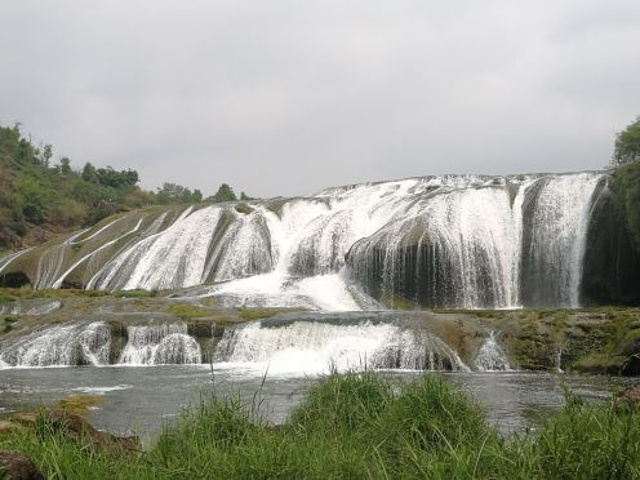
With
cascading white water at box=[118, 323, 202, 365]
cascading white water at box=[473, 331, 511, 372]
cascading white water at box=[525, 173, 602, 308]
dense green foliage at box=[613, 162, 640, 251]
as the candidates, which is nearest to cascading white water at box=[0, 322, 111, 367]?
cascading white water at box=[118, 323, 202, 365]

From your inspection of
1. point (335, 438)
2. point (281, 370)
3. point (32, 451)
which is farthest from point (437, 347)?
point (32, 451)

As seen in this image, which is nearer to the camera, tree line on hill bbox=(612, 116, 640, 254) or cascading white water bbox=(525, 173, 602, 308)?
tree line on hill bbox=(612, 116, 640, 254)

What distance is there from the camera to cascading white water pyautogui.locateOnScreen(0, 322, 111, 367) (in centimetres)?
2258

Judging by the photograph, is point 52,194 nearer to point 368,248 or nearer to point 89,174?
point 89,174

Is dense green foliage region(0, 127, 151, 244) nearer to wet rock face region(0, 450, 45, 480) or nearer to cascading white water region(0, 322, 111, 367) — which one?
cascading white water region(0, 322, 111, 367)

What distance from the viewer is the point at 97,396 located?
14164mm

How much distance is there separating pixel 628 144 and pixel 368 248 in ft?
44.0

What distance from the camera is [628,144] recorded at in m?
33.3

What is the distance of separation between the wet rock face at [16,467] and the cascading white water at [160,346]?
17.9 m

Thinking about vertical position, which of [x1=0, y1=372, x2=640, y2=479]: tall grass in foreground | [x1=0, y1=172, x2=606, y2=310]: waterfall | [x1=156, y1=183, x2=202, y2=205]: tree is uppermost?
[x1=156, y1=183, x2=202, y2=205]: tree

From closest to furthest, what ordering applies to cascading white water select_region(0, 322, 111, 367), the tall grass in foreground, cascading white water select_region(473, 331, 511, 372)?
the tall grass in foreground → cascading white water select_region(473, 331, 511, 372) → cascading white water select_region(0, 322, 111, 367)

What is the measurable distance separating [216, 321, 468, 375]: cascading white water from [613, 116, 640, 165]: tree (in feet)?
60.3

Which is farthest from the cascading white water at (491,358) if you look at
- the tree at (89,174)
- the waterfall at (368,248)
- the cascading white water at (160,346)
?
the tree at (89,174)

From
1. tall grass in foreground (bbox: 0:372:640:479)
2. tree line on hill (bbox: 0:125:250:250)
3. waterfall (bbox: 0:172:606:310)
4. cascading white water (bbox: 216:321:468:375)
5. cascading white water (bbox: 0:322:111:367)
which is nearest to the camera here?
tall grass in foreground (bbox: 0:372:640:479)
